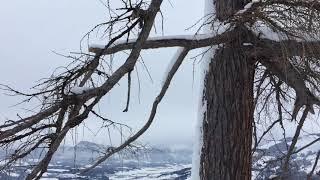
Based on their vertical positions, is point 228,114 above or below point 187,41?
below

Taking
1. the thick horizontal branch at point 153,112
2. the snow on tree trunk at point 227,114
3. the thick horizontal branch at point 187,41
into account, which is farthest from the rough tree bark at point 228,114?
the thick horizontal branch at point 153,112

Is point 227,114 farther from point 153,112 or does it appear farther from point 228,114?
point 153,112

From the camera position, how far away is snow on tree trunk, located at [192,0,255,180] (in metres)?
6.52

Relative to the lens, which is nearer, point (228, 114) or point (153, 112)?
point (153, 112)

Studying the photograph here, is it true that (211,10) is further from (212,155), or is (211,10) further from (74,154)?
(74,154)

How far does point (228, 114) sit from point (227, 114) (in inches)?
0.4

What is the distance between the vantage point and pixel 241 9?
657 centimetres

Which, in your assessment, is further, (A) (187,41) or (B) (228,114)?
(B) (228,114)

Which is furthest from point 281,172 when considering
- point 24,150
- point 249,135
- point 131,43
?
point 24,150

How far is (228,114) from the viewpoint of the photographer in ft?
21.6

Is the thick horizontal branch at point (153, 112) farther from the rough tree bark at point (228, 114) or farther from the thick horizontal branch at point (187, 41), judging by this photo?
the rough tree bark at point (228, 114)

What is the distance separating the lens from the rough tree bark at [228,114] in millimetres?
6520

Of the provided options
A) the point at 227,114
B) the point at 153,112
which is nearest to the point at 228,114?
the point at 227,114

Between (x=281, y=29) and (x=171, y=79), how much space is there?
4.24 ft
